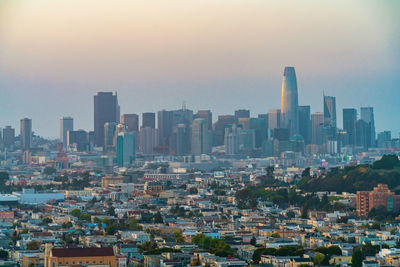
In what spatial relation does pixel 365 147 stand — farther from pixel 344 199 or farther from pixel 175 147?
pixel 344 199

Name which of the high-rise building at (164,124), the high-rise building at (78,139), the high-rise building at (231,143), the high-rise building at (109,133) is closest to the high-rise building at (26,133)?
the high-rise building at (78,139)

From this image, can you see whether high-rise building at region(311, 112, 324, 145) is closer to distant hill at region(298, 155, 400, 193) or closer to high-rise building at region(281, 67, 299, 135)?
high-rise building at region(281, 67, 299, 135)

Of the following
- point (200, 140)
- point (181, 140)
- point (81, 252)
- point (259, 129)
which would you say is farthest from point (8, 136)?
point (81, 252)

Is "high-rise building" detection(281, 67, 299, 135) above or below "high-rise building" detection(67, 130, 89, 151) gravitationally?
above

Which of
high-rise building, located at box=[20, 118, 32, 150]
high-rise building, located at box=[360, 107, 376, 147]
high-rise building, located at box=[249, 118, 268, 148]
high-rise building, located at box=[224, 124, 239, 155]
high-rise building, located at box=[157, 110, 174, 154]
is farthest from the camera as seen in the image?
high-rise building, located at box=[157, 110, 174, 154]

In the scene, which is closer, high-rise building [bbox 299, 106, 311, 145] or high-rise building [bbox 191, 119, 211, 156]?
high-rise building [bbox 191, 119, 211, 156]

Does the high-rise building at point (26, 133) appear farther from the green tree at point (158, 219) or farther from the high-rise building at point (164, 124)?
the green tree at point (158, 219)

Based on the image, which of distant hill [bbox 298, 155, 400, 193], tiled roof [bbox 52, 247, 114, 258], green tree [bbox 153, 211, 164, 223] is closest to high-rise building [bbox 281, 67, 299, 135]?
distant hill [bbox 298, 155, 400, 193]

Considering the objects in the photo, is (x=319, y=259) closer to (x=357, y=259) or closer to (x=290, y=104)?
(x=357, y=259)
